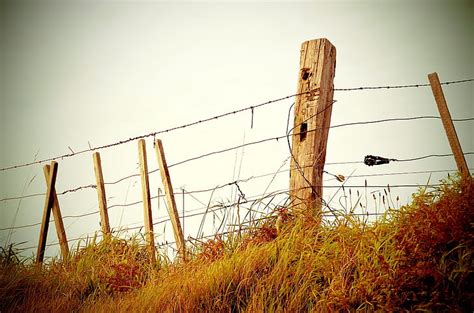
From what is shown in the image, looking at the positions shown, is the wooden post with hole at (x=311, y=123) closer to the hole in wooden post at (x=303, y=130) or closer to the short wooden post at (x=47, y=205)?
the hole in wooden post at (x=303, y=130)

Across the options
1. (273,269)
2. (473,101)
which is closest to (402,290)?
(273,269)

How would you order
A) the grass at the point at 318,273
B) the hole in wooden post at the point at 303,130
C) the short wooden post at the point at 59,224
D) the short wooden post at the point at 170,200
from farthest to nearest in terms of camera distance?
1. the short wooden post at the point at 59,224
2. the short wooden post at the point at 170,200
3. the hole in wooden post at the point at 303,130
4. the grass at the point at 318,273

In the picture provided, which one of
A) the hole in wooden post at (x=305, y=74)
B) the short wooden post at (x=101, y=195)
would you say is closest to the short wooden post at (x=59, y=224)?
the short wooden post at (x=101, y=195)

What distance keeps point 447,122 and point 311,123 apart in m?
0.97

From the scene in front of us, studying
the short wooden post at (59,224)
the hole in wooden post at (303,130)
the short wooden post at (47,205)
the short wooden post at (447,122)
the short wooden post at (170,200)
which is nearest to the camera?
the short wooden post at (447,122)

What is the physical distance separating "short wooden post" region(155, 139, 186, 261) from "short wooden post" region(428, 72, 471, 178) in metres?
2.13

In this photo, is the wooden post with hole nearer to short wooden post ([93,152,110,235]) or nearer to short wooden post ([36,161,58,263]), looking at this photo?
short wooden post ([93,152,110,235])

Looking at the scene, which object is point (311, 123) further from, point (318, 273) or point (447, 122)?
point (318, 273)

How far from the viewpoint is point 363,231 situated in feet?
6.92

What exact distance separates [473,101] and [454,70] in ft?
1.03

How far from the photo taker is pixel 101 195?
404cm

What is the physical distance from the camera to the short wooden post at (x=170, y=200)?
9.91ft

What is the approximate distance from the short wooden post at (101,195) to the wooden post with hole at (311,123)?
2285 millimetres

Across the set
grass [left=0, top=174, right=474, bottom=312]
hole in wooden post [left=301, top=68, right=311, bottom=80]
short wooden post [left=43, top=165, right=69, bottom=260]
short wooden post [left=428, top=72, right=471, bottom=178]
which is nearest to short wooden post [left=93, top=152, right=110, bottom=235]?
short wooden post [left=43, top=165, right=69, bottom=260]
